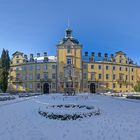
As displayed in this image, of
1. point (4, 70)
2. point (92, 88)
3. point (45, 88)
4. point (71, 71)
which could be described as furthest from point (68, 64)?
point (4, 70)

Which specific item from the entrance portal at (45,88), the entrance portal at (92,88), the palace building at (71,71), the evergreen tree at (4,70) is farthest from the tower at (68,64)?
the evergreen tree at (4,70)

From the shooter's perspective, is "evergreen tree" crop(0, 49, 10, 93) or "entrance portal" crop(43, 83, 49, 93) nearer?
"evergreen tree" crop(0, 49, 10, 93)

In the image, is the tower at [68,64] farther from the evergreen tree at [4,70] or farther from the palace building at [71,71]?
the evergreen tree at [4,70]

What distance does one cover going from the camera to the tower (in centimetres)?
6694

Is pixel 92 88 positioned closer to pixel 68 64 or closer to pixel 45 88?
pixel 68 64

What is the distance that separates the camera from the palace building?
67562mm

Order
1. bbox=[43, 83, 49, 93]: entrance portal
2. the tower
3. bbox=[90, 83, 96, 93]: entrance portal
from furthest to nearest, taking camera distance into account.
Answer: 1. bbox=[90, 83, 96, 93]: entrance portal
2. bbox=[43, 83, 49, 93]: entrance portal
3. the tower

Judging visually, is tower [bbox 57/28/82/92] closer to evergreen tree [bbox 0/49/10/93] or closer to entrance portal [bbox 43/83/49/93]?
entrance portal [bbox 43/83/49/93]

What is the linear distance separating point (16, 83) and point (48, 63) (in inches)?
439

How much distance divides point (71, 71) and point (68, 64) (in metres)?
1.94

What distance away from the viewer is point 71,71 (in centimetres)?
6725

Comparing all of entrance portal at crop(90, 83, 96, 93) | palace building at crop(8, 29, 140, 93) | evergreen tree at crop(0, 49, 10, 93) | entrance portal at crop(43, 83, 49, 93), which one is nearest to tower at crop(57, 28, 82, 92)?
palace building at crop(8, 29, 140, 93)

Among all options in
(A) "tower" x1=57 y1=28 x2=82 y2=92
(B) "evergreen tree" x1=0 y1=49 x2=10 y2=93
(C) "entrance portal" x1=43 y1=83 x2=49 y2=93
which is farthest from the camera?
(C) "entrance portal" x1=43 y1=83 x2=49 y2=93

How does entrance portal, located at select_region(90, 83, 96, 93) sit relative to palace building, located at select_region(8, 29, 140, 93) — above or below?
below
